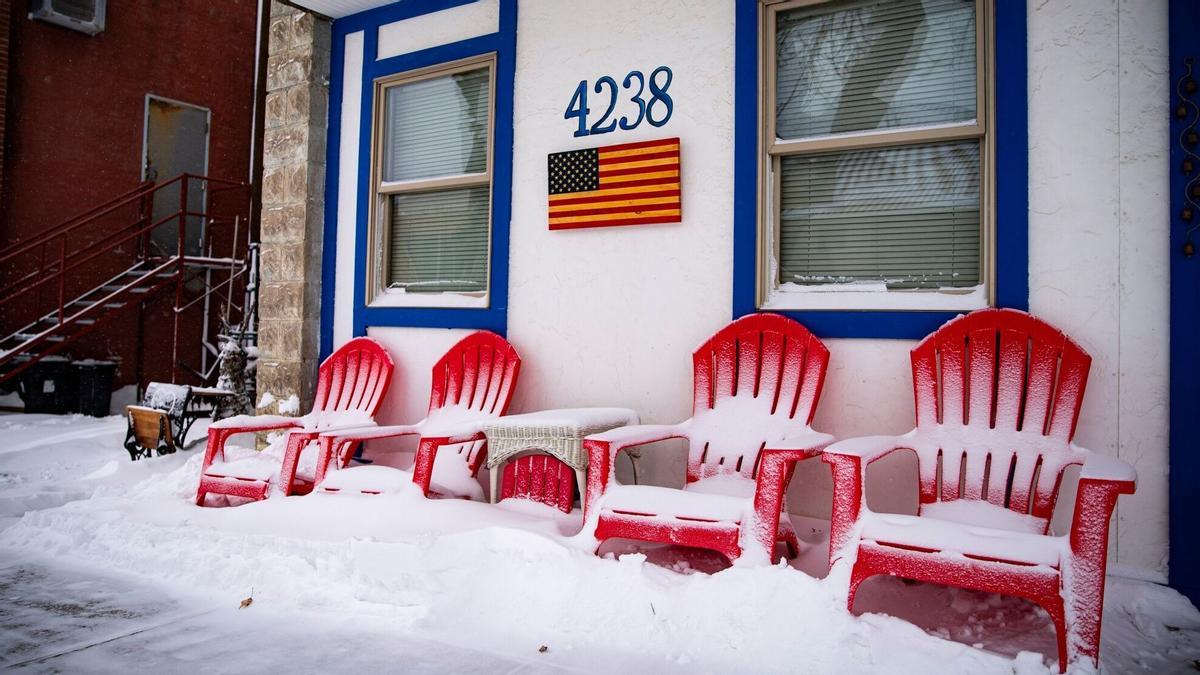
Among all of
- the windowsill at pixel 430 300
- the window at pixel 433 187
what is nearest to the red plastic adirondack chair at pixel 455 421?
the windowsill at pixel 430 300

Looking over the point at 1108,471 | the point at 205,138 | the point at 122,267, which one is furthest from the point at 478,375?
the point at 205,138

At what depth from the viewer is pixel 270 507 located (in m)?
3.92

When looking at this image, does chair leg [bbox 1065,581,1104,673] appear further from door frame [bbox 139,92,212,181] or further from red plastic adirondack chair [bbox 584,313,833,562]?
door frame [bbox 139,92,212,181]

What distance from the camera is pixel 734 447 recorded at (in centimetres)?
361

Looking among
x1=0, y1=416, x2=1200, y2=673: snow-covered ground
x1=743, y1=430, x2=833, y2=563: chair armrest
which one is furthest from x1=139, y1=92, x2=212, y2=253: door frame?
x1=743, y1=430, x2=833, y2=563: chair armrest

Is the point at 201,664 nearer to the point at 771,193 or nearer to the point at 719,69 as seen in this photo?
the point at 771,193

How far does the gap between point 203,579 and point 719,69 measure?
3415 mm

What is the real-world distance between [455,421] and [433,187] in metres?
1.66

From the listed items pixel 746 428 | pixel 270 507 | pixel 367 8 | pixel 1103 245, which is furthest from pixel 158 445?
pixel 1103 245

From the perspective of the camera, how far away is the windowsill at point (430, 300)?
4973mm

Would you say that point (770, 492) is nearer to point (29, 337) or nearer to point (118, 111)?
point (29, 337)

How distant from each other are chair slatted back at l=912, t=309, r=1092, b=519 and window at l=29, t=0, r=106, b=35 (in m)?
10.7

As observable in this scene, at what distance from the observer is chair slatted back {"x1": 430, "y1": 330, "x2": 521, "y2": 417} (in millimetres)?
4508

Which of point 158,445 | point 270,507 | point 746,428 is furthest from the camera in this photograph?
point 158,445
